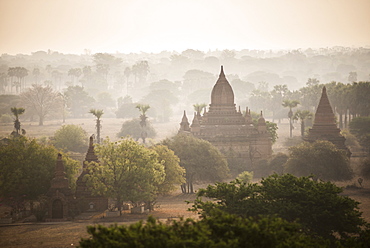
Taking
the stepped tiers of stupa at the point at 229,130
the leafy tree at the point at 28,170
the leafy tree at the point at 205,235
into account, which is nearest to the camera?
the leafy tree at the point at 205,235

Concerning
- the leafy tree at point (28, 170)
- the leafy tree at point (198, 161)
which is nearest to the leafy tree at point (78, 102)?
the leafy tree at point (198, 161)

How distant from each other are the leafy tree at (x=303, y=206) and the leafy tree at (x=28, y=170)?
13.5 metres

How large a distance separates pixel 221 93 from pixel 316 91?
47781 mm

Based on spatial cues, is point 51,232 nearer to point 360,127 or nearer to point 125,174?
point 125,174

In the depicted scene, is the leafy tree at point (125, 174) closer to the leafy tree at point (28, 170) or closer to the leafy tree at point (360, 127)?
the leafy tree at point (28, 170)

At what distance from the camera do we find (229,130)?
189 feet

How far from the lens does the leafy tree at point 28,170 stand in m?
35.5

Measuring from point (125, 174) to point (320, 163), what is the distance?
18381 millimetres

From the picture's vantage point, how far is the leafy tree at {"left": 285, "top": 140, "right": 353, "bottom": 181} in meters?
45.4

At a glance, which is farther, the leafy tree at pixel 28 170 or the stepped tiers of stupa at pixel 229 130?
the stepped tiers of stupa at pixel 229 130

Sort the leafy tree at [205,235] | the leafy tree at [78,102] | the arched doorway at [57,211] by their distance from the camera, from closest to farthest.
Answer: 1. the leafy tree at [205,235]
2. the arched doorway at [57,211]
3. the leafy tree at [78,102]

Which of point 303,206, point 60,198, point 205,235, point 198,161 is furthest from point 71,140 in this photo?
point 205,235

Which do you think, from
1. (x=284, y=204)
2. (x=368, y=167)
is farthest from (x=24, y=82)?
(x=284, y=204)

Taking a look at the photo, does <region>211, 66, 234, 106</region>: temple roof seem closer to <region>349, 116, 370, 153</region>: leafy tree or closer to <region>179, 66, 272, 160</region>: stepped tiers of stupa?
<region>179, 66, 272, 160</region>: stepped tiers of stupa
